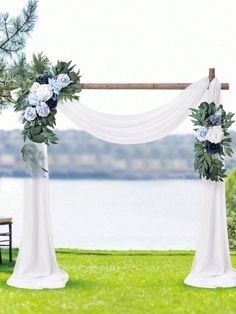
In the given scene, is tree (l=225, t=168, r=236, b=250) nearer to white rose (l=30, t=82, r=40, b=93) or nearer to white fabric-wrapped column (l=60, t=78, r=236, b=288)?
white fabric-wrapped column (l=60, t=78, r=236, b=288)

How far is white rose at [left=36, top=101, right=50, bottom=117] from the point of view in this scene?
551 cm

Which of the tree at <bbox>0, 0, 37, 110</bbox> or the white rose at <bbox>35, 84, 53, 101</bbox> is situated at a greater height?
the tree at <bbox>0, 0, 37, 110</bbox>

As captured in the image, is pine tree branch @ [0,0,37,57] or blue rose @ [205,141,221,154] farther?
pine tree branch @ [0,0,37,57]

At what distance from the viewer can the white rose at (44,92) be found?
5523 millimetres

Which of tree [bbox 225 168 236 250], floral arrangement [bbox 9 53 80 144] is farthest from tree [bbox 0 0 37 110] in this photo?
tree [bbox 225 168 236 250]

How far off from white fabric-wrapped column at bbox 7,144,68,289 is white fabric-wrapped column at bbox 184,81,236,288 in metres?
1.15

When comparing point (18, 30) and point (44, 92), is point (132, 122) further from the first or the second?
point (18, 30)

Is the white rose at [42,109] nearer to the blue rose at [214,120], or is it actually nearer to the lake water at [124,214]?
the blue rose at [214,120]

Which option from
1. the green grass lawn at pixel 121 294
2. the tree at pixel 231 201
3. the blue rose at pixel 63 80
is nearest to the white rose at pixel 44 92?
the blue rose at pixel 63 80

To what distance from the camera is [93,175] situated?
25.9ft

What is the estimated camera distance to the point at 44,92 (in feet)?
18.1

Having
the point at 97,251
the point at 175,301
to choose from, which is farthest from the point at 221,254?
the point at 97,251

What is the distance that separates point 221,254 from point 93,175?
2.60 metres

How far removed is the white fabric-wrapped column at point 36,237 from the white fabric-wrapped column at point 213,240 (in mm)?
1151
